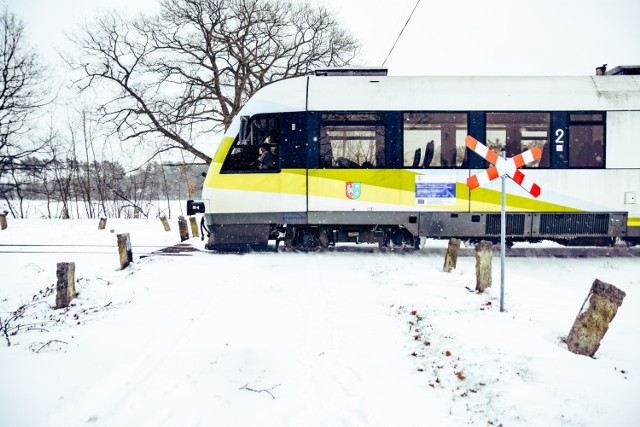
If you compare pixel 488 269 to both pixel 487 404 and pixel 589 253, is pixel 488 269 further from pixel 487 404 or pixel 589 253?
pixel 589 253

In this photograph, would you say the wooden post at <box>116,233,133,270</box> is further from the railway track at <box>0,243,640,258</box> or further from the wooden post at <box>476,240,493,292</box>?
the wooden post at <box>476,240,493,292</box>

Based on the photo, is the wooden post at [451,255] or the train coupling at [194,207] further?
the train coupling at [194,207]

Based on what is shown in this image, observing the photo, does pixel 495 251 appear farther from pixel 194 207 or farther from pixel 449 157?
pixel 194 207

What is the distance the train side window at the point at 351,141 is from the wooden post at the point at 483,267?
11.0 ft

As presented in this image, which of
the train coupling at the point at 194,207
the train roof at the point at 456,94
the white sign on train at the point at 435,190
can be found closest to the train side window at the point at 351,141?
the train roof at the point at 456,94

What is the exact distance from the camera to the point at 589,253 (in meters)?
9.09

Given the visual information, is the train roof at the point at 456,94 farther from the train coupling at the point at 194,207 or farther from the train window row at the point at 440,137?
the train coupling at the point at 194,207

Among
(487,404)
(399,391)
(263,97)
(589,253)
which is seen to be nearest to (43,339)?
(399,391)

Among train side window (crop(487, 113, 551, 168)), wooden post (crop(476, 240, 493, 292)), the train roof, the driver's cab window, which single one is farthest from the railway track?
wooden post (crop(476, 240, 493, 292))

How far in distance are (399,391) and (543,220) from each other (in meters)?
6.59

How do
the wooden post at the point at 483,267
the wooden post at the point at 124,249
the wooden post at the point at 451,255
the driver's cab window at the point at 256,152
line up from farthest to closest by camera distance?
the driver's cab window at the point at 256,152 < the wooden post at the point at 124,249 < the wooden post at the point at 451,255 < the wooden post at the point at 483,267

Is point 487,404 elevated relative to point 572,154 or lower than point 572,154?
lower

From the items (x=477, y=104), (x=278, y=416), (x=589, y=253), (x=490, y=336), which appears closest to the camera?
(x=278, y=416)

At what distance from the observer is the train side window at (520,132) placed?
26.1 ft
